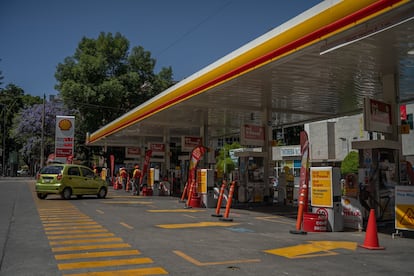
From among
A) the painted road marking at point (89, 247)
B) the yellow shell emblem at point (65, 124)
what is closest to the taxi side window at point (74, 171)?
the painted road marking at point (89, 247)

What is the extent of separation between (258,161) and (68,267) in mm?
14628

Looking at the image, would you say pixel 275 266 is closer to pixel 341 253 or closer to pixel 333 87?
pixel 341 253

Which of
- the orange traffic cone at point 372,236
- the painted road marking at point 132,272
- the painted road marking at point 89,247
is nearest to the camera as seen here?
the painted road marking at point 132,272

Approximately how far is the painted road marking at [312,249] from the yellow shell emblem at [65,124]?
31496 millimetres

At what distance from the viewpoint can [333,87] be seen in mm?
16734

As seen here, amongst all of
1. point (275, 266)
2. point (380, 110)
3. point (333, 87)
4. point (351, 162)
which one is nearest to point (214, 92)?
point (333, 87)

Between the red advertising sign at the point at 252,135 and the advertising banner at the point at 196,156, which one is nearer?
the advertising banner at the point at 196,156

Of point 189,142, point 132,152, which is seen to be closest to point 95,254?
point 189,142

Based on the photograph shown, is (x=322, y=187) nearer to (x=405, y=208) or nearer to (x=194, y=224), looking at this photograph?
(x=405, y=208)

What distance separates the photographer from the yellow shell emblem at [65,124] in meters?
37.5

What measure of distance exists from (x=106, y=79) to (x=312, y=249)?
3950cm

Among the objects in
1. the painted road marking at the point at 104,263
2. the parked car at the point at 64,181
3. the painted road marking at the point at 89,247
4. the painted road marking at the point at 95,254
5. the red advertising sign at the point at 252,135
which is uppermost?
the red advertising sign at the point at 252,135

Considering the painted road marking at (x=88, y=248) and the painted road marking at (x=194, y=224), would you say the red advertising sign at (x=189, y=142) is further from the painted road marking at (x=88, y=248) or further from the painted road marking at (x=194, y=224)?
the painted road marking at (x=88, y=248)

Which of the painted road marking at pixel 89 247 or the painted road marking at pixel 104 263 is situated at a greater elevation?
the painted road marking at pixel 89 247
